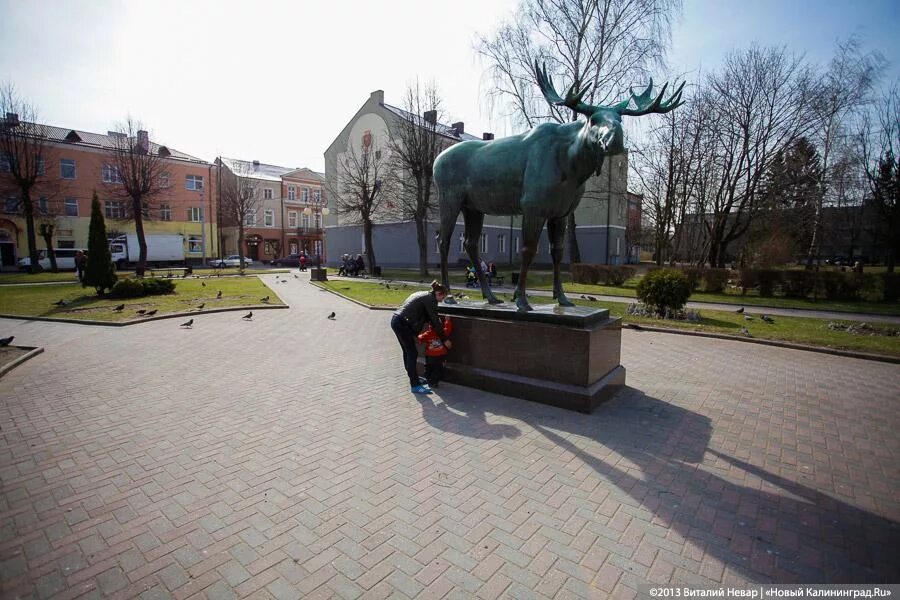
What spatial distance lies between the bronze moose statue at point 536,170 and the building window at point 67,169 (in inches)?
1867

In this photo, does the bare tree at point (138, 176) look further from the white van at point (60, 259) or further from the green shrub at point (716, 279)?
→ the green shrub at point (716, 279)

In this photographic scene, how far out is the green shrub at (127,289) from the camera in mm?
16344

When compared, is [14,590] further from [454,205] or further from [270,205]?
[270,205]

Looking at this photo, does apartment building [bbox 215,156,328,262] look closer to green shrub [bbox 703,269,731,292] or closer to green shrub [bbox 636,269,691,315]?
green shrub [bbox 703,269,731,292]

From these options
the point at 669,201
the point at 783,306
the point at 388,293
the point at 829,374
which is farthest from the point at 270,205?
the point at 829,374

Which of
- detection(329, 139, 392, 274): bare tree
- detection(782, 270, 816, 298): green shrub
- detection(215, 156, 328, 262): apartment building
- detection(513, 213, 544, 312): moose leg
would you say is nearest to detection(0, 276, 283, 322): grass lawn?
detection(513, 213, 544, 312): moose leg

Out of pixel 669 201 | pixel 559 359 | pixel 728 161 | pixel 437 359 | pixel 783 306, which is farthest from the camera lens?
pixel 669 201

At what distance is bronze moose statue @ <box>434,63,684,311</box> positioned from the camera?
5066mm

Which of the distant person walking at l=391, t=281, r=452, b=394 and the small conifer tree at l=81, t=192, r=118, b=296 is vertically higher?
the small conifer tree at l=81, t=192, r=118, b=296

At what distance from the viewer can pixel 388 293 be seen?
1908cm

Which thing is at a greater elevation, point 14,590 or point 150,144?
point 150,144

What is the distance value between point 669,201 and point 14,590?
93.0 ft

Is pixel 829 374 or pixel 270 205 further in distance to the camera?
pixel 270 205

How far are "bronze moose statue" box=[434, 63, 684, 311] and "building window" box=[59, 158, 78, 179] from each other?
47418mm
